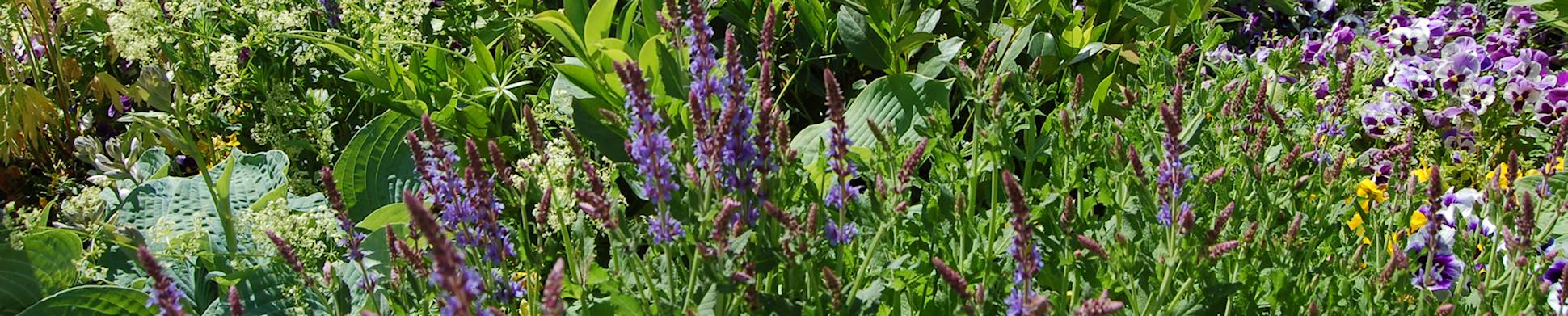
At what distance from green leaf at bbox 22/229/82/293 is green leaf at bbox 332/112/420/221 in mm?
508

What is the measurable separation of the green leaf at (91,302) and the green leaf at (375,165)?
588 millimetres

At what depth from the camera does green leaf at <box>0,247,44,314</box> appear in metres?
2.26

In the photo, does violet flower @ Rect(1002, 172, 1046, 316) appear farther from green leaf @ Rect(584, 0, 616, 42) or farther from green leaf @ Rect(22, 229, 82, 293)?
green leaf @ Rect(22, 229, 82, 293)

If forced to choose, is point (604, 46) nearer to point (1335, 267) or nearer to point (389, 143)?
point (389, 143)

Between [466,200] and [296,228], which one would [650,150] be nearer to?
[466,200]

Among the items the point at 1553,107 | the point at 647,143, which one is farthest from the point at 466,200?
the point at 1553,107

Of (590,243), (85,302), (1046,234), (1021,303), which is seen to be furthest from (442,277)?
(85,302)

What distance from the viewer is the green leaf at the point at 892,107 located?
2409 millimetres

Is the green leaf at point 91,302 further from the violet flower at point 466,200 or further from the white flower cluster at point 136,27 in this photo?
the violet flower at point 466,200

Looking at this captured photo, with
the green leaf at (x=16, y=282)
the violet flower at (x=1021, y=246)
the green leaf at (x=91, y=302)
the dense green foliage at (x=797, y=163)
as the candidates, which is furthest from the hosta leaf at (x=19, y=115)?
the violet flower at (x=1021, y=246)

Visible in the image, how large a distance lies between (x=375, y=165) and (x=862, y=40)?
102 centimetres

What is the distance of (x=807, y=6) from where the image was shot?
283cm

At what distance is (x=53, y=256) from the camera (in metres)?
2.29

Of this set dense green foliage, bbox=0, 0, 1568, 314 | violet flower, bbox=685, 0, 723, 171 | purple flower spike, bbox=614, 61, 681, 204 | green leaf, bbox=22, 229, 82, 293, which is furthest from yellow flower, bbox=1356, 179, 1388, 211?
green leaf, bbox=22, 229, 82, 293
